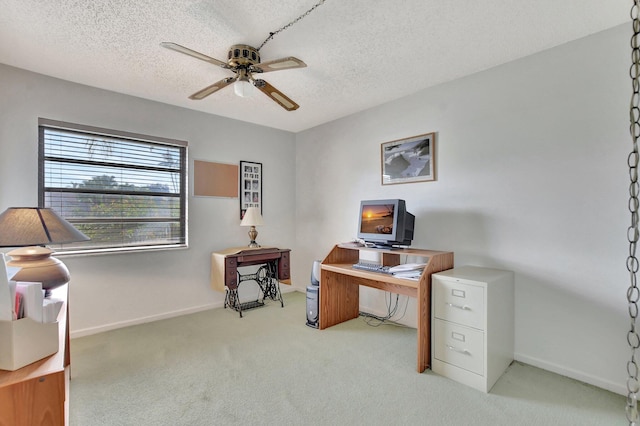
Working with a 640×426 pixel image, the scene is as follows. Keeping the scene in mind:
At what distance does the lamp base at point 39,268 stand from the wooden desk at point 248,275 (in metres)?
1.90

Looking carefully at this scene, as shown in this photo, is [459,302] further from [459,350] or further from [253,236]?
[253,236]

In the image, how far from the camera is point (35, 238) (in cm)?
151

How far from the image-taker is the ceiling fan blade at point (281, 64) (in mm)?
2000

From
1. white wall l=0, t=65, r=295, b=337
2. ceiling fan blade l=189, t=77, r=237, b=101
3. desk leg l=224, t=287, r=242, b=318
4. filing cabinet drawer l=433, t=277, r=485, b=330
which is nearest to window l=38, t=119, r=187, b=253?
white wall l=0, t=65, r=295, b=337

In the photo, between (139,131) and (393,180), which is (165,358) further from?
(393,180)

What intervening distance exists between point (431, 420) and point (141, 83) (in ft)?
11.9

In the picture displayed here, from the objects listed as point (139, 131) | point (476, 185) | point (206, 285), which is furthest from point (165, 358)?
point (476, 185)

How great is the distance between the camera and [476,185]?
2.76 meters

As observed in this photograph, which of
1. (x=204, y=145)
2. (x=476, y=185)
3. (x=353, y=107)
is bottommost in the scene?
(x=476, y=185)

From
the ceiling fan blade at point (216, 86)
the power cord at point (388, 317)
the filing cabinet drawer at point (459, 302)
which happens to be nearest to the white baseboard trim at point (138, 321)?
the power cord at point (388, 317)

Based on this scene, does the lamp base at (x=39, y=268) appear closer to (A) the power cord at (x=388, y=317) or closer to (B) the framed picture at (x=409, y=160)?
(A) the power cord at (x=388, y=317)

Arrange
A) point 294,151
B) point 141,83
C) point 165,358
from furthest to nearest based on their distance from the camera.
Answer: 1. point 294,151
2. point 141,83
3. point 165,358

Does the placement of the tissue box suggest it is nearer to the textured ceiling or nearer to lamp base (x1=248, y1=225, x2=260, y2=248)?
the textured ceiling

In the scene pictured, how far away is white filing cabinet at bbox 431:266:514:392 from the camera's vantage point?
6.92 feet
